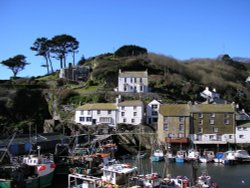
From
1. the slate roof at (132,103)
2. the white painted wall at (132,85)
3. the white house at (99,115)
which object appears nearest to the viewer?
the slate roof at (132,103)

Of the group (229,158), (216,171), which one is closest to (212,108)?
(229,158)

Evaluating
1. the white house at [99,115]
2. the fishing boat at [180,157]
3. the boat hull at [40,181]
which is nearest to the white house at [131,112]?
the white house at [99,115]

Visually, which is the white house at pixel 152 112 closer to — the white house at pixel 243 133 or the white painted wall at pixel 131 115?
the white painted wall at pixel 131 115

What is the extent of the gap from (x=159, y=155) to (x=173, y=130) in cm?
746

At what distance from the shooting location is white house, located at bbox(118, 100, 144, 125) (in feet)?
223

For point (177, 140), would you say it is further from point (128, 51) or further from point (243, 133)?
point (128, 51)

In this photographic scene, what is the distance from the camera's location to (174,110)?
6119 cm

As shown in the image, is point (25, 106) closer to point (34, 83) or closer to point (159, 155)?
point (34, 83)

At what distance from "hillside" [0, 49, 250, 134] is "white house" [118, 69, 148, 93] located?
227cm

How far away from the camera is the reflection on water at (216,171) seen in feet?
126

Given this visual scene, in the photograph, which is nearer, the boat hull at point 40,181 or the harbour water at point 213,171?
the boat hull at point 40,181

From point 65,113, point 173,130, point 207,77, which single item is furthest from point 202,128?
point 207,77

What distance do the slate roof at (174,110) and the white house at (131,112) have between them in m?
6.39

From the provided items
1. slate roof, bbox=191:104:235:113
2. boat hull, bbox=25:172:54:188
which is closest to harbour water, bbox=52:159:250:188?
boat hull, bbox=25:172:54:188
